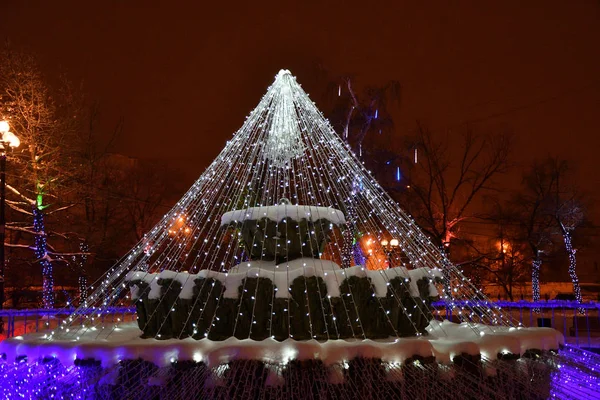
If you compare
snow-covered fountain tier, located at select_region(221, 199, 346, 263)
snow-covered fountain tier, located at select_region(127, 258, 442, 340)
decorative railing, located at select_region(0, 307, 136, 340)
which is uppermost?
snow-covered fountain tier, located at select_region(221, 199, 346, 263)

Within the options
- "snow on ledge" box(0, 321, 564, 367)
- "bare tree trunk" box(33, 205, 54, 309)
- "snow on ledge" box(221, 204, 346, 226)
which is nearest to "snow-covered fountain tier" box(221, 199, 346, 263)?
"snow on ledge" box(221, 204, 346, 226)

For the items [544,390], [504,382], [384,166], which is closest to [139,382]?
[504,382]

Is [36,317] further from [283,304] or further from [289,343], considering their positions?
[289,343]

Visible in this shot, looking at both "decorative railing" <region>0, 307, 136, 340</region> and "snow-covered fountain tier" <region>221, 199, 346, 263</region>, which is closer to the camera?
"snow-covered fountain tier" <region>221, 199, 346, 263</region>

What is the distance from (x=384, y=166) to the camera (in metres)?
22.5

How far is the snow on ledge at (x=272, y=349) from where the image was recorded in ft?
19.7

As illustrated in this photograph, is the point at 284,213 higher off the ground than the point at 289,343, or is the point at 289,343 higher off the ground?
the point at 284,213

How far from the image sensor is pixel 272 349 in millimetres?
6004

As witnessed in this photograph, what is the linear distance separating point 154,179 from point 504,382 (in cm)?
2768

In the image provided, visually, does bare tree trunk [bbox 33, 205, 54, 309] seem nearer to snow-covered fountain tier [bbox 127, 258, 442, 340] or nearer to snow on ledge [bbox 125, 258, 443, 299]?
snow on ledge [bbox 125, 258, 443, 299]

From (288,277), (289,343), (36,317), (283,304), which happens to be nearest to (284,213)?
(288,277)

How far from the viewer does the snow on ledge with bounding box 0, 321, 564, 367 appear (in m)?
6.01

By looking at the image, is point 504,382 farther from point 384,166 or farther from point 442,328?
point 384,166

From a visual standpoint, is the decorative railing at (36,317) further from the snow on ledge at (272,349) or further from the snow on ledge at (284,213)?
the snow on ledge at (272,349)
